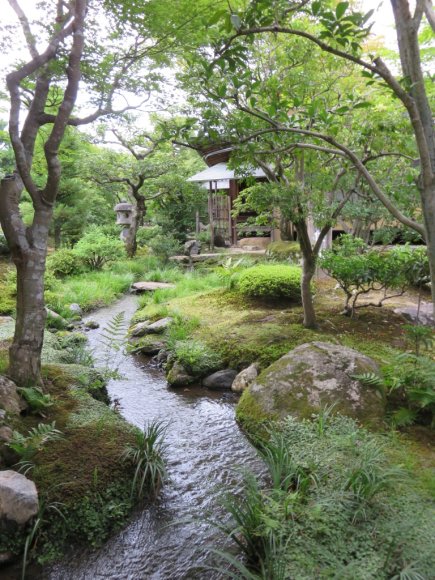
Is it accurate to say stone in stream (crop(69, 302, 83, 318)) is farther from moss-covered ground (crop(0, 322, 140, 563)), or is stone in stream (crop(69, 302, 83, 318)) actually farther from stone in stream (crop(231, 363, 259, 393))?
moss-covered ground (crop(0, 322, 140, 563))

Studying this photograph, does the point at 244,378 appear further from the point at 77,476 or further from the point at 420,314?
the point at 420,314

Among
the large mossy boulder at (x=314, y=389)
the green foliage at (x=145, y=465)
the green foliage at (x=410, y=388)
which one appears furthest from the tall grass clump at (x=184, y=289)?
the green foliage at (x=410, y=388)

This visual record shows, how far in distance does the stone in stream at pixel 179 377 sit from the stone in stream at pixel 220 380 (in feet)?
0.84

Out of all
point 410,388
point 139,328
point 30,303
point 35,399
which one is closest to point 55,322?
point 139,328

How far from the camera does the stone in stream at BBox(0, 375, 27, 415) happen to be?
4.02 m

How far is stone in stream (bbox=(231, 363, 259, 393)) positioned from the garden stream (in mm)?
153

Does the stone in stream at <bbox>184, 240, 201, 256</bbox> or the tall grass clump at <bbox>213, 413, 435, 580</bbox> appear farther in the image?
the stone in stream at <bbox>184, 240, 201, 256</bbox>

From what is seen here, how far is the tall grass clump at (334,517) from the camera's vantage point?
2.54 meters

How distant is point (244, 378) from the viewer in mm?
6203

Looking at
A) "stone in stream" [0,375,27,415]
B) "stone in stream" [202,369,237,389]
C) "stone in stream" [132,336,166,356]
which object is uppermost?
"stone in stream" [0,375,27,415]

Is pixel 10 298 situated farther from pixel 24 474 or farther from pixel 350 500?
pixel 350 500

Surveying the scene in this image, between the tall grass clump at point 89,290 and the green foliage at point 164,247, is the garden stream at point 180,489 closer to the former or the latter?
the tall grass clump at point 89,290

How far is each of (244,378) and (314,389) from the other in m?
1.76

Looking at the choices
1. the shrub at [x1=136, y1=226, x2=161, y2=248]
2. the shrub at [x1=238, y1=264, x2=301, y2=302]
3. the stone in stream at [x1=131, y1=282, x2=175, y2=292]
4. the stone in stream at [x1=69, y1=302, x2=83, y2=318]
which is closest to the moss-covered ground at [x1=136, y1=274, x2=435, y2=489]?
the shrub at [x1=238, y1=264, x2=301, y2=302]
